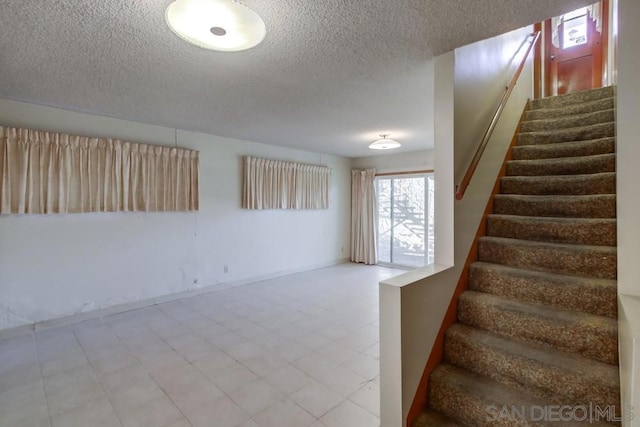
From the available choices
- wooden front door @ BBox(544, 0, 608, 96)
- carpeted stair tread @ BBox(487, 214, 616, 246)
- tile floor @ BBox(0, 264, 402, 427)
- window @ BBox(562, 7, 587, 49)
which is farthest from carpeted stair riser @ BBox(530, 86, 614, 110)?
tile floor @ BBox(0, 264, 402, 427)

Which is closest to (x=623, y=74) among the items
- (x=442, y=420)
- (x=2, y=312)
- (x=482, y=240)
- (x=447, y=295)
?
(x=482, y=240)

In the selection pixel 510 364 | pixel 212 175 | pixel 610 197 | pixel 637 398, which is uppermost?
pixel 212 175

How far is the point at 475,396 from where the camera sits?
167 centimetres

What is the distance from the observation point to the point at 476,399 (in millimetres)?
1664

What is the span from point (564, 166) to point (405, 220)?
12.3 ft

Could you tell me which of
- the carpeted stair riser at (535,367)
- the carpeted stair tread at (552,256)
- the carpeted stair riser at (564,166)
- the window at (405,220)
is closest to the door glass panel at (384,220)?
the window at (405,220)

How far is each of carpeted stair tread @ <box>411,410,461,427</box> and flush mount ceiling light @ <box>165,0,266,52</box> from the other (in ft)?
7.93

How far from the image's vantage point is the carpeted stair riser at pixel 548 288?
1.82 meters

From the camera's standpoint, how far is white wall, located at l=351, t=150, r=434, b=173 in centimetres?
603

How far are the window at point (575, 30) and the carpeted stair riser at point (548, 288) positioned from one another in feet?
17.7

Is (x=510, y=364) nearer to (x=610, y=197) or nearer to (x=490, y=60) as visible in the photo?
(x=610, y=197)

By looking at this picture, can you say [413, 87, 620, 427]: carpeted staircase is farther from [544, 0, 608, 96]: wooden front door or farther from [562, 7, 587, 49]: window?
[562, 7, 587, 49]: window

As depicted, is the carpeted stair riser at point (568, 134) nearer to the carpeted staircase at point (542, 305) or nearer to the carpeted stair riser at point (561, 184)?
the carpeted staircase at point (542, 305)

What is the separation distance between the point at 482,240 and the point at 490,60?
1.72 meters
